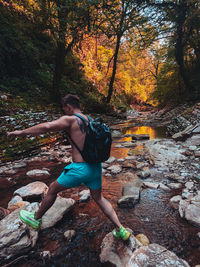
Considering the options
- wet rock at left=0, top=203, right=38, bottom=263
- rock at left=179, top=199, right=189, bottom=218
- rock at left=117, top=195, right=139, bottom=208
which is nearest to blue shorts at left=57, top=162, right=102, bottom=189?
wet rock at left=0, top=203, right=38, bottom=263

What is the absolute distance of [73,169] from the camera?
74.4 inches

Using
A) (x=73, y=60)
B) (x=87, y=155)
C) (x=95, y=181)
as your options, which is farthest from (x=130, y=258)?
(x=73, y=60)

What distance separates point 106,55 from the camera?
18.9 metres

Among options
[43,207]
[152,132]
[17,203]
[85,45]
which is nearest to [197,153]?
[43,207]

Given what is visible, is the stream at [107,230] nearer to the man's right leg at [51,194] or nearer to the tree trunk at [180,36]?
the man's right leg at [51,194]

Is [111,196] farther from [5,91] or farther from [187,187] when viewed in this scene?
[5,91]

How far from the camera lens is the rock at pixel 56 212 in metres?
2.31

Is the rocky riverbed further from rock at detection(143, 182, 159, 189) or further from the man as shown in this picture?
the man

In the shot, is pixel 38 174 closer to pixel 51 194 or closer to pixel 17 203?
pixel 17 203

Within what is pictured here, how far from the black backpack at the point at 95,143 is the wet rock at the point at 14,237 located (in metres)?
1.33

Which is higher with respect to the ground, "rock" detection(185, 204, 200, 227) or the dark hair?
the dark hair

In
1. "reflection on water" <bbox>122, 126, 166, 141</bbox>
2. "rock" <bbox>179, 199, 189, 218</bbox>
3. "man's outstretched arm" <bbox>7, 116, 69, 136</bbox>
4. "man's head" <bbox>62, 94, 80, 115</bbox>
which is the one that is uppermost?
"man's head" <bbox>62, 94, 80, 115</bbox>

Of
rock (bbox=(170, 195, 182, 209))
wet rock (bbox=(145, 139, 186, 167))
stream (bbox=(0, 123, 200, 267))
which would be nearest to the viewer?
stream (bbox=(0, 123, 200, 267))

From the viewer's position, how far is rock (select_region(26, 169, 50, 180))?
4.11 meters
